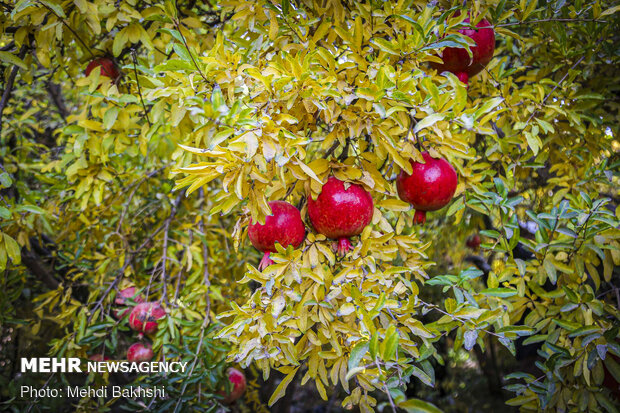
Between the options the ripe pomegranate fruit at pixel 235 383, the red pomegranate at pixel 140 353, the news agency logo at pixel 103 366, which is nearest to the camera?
the news agency logo at pixel 103 366

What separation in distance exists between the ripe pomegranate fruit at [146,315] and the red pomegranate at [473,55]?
1330 mm

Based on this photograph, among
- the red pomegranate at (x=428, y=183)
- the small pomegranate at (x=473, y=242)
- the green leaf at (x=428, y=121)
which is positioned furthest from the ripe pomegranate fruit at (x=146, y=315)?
the small pomegranate at (x=473, y=242)

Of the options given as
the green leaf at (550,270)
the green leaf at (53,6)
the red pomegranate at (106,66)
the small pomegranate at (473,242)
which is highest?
the green leaf at (53,6)

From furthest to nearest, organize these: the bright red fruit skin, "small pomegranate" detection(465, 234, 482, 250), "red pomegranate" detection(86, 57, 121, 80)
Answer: "small pomegranate" detection(465, 234, 482, 250) → "red pomegranate" detection(86, 57, 121, 80) → the bright red fruit skin

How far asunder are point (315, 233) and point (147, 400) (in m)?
1.01

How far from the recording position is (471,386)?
3934 mm

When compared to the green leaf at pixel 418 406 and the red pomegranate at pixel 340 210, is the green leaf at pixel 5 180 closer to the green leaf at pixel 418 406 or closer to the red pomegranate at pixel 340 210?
the red pomegranate at pixel 340 210

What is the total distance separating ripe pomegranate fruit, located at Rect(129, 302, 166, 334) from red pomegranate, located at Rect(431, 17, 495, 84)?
1330mm

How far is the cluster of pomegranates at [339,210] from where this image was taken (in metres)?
0.89

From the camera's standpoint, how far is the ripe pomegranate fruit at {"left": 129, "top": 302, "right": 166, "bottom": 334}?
1.64m

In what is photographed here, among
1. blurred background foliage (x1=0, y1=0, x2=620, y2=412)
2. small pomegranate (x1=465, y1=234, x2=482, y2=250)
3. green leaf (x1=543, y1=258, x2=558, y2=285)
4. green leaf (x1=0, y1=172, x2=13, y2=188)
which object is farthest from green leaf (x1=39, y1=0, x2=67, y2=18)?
small pomegranate (x1=465, y1=234, x2=482, y2=250)

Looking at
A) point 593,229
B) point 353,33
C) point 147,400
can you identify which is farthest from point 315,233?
point 147,400

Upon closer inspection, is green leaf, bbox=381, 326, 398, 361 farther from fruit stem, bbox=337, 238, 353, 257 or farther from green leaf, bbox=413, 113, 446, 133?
green leaf, bbox=413, 113, 446, 133

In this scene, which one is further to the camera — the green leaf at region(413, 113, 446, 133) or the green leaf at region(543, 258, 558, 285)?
the green leaf at region(543, 258, 558, 285)
